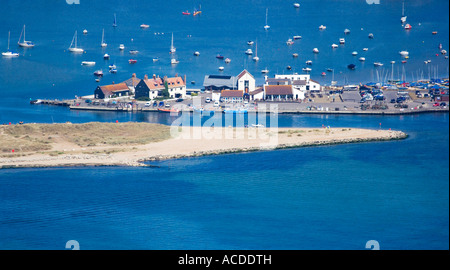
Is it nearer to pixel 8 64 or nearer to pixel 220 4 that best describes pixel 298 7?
pixel 220 4

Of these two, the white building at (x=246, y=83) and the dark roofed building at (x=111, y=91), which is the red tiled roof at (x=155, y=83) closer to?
the dark roofed building at (x=111, y=91)

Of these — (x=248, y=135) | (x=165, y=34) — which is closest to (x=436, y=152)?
(x=248, y=135)

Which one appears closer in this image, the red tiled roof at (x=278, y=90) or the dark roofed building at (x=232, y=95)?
the dark roofed building at (x=232, y=95)

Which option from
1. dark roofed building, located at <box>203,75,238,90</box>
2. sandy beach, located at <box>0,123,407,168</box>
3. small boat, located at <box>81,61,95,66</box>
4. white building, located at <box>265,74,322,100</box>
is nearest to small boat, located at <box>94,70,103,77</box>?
small boat, located at <box>81,61,95,66</box>

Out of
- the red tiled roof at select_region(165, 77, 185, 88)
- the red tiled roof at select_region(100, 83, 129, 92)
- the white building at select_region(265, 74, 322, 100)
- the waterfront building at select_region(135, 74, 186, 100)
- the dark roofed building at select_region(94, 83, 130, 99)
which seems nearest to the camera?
the waterfront building at select_region(135, 74, 186, 100)

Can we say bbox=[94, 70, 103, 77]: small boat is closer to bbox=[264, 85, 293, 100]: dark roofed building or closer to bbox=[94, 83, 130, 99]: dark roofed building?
bbox=[94, 83, 130, 99]: dark roofed building

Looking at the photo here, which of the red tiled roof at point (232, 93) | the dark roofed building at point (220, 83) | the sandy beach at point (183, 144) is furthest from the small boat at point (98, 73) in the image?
the sandy beach at point (183, 144)
